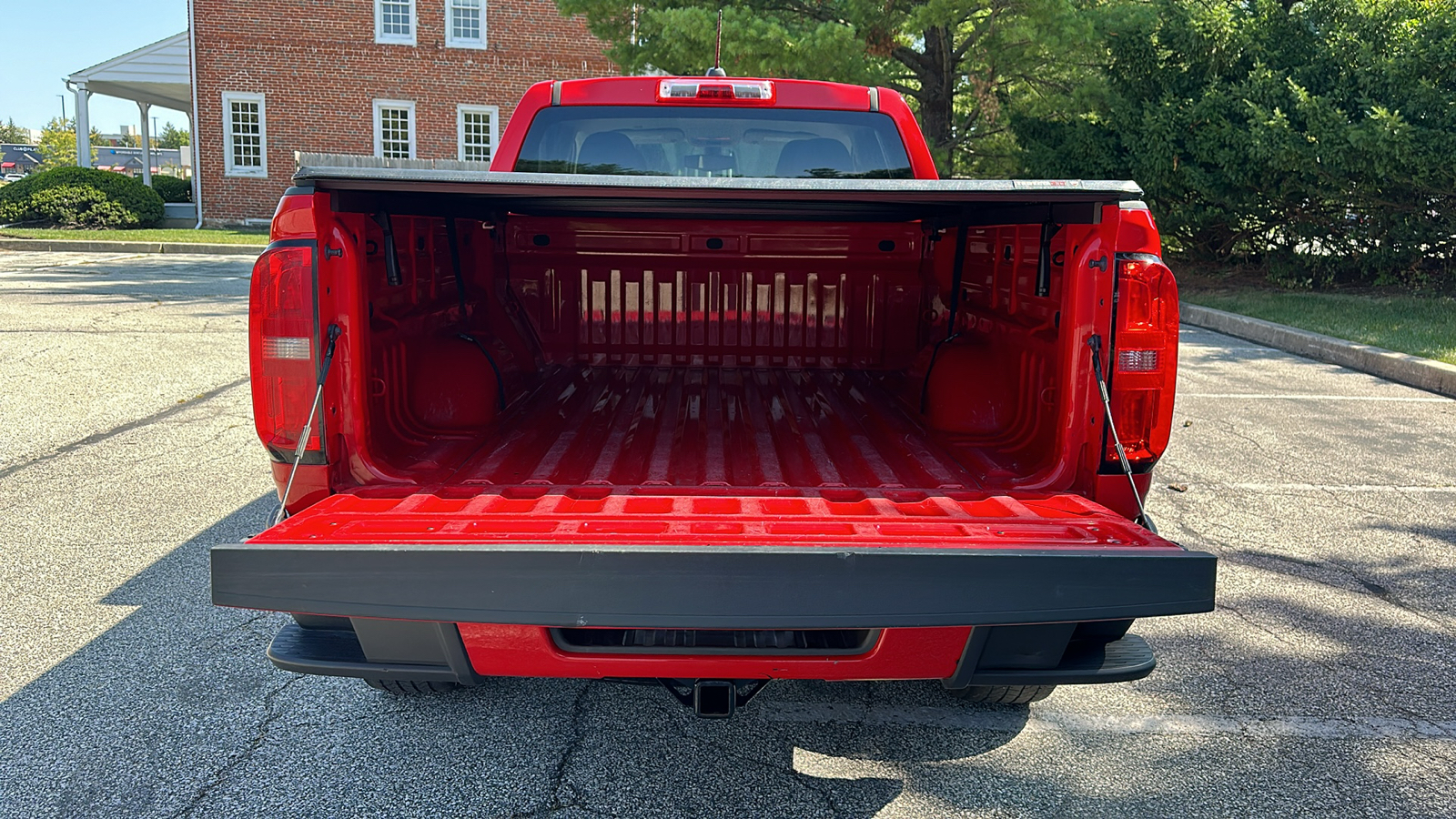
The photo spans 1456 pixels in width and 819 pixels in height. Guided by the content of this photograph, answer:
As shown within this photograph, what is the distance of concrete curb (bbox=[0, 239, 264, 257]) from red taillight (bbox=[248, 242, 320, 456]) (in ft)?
64.6

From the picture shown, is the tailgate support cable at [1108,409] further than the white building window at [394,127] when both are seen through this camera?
No

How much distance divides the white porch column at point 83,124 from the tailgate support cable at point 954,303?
30815mm

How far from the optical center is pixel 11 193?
2448 centimetres

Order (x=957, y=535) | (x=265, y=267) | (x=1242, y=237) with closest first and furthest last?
1. (x=957, y=535)
2. (x=265, y=267)
3. (x=1242, y=237)

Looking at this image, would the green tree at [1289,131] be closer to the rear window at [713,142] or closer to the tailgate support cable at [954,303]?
the rear window at [713,142]

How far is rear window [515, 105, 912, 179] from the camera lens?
4.64 meters

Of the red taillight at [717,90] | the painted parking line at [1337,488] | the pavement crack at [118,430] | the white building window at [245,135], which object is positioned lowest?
the painted parking line at [1337,488]

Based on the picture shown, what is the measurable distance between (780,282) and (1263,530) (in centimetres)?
262

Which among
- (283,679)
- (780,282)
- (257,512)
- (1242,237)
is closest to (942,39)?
(1242,237)

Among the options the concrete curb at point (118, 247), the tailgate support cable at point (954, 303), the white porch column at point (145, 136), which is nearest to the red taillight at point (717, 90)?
the tailgate support cable at point (954, 303)

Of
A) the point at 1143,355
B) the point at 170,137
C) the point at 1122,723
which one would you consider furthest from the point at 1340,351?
the point at 170,137

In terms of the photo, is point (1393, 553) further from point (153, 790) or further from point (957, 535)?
point (153, 790)

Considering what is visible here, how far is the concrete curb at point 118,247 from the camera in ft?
67.9

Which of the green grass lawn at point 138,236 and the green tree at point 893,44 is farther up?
the green tree at point 893,44
